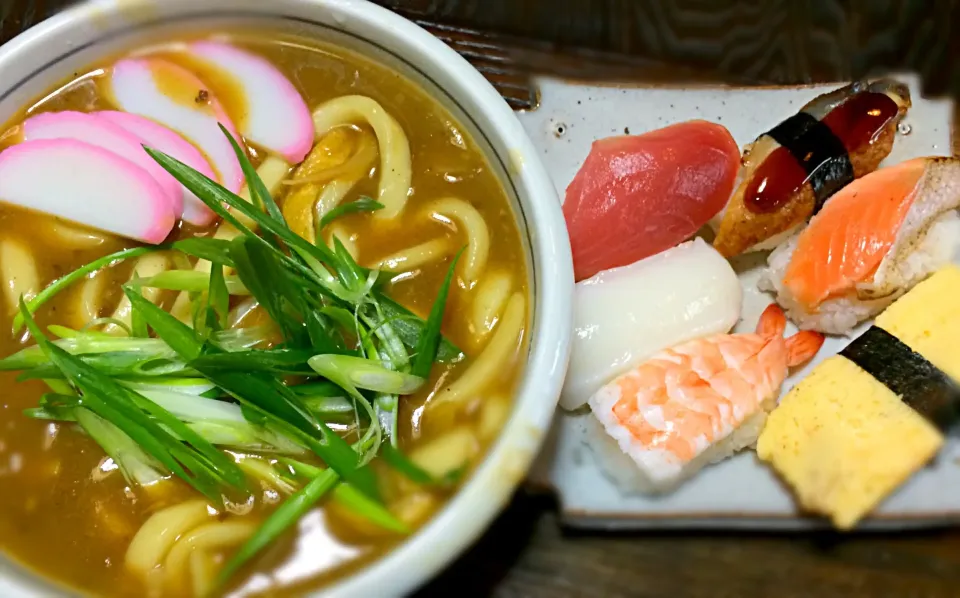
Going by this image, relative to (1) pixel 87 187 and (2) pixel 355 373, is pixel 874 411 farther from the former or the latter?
(1) pixel 87 187

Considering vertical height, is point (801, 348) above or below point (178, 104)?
below

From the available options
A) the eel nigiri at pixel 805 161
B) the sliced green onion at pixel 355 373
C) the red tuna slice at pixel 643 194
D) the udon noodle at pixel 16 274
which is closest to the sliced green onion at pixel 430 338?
the sliced green onion at pixel 355 373

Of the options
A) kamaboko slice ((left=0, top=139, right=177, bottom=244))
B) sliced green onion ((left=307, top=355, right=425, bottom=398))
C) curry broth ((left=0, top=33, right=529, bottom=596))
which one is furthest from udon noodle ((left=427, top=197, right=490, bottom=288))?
kamaboko slice ((left=0, top=139, right=177, bottom=244))

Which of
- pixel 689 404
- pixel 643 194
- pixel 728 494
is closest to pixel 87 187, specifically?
pixel 643 194

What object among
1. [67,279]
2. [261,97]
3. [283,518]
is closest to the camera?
[283,518]

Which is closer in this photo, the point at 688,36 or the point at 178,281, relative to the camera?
the point at 178,281

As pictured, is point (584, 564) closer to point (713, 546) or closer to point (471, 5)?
point (713, 546)

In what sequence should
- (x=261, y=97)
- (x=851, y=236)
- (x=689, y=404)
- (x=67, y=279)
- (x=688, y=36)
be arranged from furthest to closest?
(x=688, y=36), (x=851, y=236), (x=689, y=404), (x=261, y=97), (x=67, y=279)
